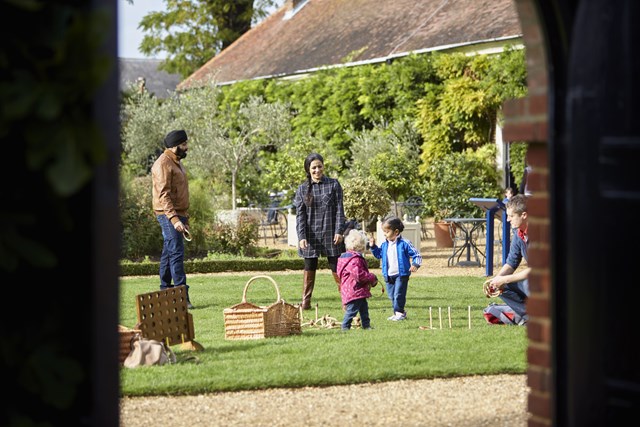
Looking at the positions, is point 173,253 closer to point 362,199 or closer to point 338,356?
point 338,356

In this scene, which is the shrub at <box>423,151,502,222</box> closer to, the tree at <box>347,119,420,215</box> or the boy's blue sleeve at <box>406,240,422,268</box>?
the tree at <box>347,119,420,215</box>

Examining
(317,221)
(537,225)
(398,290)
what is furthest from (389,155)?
(537,225)

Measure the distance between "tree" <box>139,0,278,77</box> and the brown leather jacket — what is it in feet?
112

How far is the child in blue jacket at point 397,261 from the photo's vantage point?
1059cm

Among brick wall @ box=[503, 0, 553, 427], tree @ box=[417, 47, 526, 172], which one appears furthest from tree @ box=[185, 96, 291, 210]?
brick wall @ box=[503, 0, 553, 427]

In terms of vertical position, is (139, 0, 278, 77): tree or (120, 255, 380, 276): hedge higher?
(139, 0, 278, 77): tree

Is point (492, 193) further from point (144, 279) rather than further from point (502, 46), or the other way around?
point (144, 279)

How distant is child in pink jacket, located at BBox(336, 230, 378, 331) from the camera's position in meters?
9.80

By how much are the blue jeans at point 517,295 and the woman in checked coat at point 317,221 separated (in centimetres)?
263

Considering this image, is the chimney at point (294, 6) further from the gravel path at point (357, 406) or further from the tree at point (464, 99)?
the gravel path at point (357, 406)

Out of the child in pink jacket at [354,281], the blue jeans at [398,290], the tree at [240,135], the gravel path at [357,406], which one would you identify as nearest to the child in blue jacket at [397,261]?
the blue jeans at [398,290]

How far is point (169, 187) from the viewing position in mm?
11070

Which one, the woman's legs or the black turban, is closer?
the black turban
